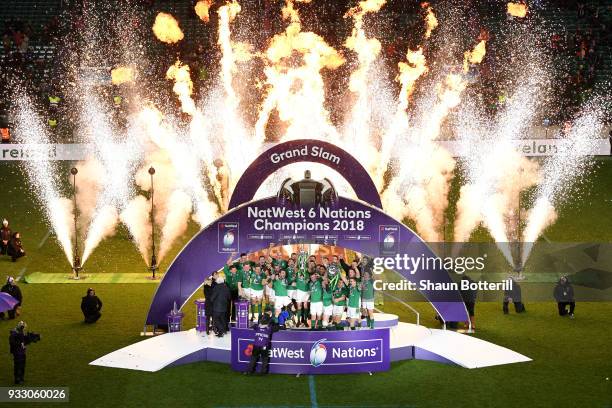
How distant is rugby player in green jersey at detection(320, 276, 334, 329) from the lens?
2278 cm

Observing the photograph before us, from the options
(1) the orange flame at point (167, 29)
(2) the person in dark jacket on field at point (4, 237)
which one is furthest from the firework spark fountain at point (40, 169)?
(1) the orange flame at point (167, 29)

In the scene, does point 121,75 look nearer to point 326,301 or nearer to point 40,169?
point 40,169

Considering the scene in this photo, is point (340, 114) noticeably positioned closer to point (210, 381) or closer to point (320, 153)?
point (320, 153)

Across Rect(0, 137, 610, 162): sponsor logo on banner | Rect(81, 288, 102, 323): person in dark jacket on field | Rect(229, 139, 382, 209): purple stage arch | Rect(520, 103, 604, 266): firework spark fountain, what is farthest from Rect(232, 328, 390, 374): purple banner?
Rect(0, 137, 610, 162): sponsor logo on banner

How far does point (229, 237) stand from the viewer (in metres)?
23.9

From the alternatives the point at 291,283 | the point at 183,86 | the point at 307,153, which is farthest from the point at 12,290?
the point at 183,86

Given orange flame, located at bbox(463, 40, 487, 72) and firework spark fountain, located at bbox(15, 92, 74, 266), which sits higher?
orange flame, located at bbox(463, 40, 487, 72)

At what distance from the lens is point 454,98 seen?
41000mm

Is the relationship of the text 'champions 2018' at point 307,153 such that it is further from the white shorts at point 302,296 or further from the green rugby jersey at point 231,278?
the white shorts at point 302,296

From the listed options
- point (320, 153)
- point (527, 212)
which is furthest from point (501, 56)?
point (320, 153)

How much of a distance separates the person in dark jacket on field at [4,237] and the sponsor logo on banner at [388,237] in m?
14.6

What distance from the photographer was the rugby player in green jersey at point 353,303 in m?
22.7

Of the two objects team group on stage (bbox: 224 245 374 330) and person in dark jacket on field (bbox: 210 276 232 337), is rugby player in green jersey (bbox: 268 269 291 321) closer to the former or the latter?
team group on stage (bbox: 224 245 374 330)

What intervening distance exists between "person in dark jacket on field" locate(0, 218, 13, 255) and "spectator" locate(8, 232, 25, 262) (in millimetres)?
183
